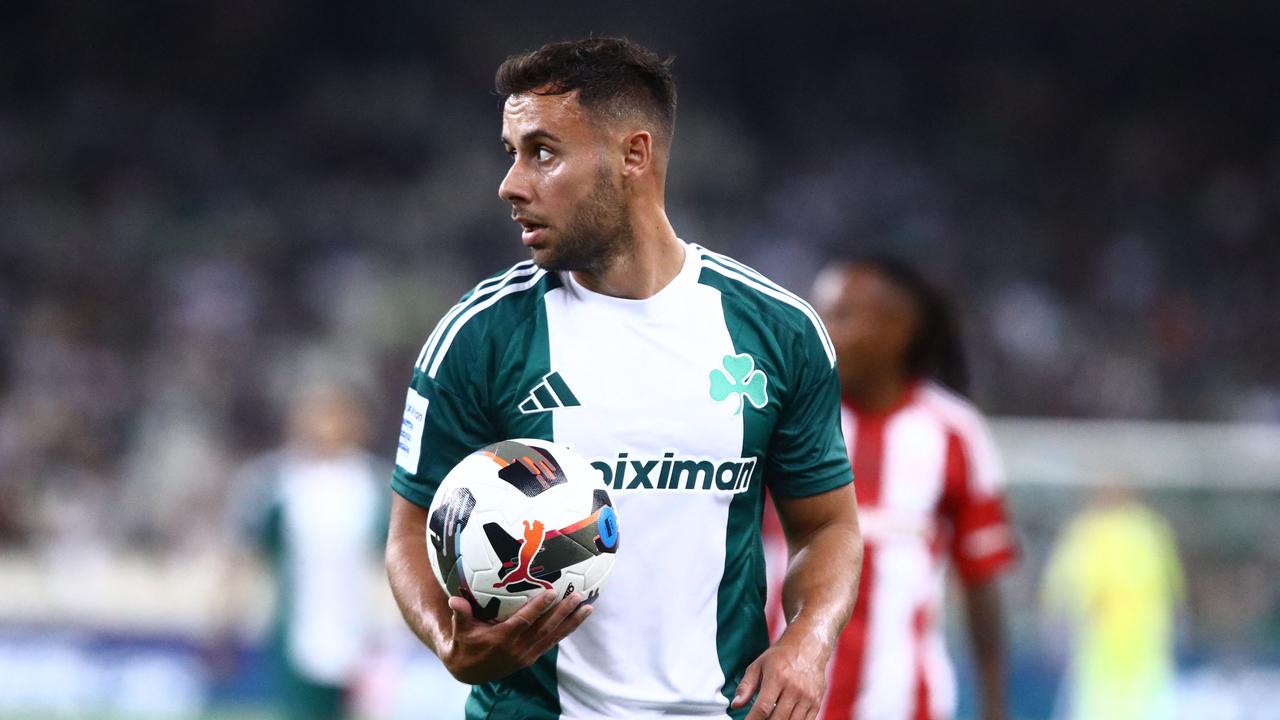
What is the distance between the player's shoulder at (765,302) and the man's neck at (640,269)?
0.11m

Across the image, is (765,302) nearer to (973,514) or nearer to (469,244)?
(973,514)

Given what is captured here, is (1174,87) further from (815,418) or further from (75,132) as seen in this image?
(815,418)

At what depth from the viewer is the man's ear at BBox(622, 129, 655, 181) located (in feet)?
10.8

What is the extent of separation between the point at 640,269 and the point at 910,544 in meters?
2.24

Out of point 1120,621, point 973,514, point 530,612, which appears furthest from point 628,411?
point 1120,621

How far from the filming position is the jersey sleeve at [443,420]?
3244 millimetres

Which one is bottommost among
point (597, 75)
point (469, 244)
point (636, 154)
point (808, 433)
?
point (808, 433)

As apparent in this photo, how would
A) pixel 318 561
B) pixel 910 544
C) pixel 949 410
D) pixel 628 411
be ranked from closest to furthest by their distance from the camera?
pixel 628 411 < pixel 910 544 < pixel 949 410 < pixel 318 561

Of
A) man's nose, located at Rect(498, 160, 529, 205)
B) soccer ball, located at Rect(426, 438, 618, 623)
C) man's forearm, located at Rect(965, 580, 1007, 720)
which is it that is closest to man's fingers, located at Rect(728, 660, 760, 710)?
soccer ball, located at Rect(426, 438, 618, 623)

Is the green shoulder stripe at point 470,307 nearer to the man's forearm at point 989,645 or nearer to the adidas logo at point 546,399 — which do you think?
the adidas logo at point 546,399

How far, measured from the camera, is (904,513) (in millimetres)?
5324

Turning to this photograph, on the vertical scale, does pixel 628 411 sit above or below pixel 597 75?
below

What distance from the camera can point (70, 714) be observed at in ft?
35.1

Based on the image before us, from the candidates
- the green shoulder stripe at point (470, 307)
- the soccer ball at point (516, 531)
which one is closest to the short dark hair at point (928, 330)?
the green shoulder stripe at point (470, 307)
